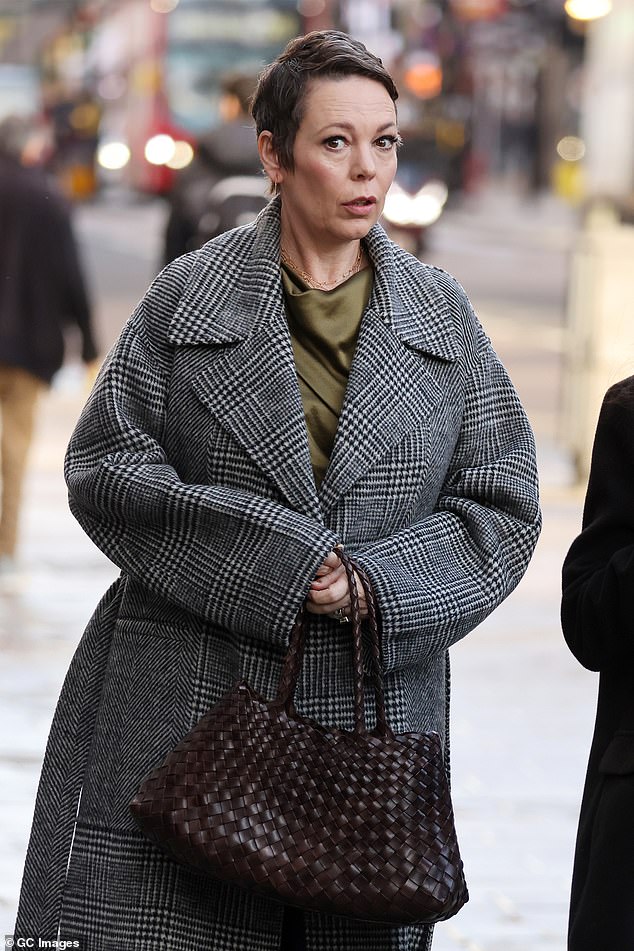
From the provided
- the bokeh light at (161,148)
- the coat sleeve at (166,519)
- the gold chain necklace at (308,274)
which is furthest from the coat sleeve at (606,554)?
the bokeh light at (161,148)

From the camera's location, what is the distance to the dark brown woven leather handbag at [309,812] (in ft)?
8.56

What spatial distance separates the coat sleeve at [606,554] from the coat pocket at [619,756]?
0.12 metres

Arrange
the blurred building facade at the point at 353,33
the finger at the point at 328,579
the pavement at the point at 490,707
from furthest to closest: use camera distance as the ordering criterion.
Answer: the blurred building facade at the point at 353,33 < the pavement at the point at 490,707 < the finger at the point at 328,579

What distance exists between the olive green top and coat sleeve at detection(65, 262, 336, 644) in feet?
0.60

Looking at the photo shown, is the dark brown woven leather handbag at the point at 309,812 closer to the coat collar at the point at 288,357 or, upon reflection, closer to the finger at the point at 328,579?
the finger at the point at 328,579

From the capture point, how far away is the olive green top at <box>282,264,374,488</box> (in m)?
3.00

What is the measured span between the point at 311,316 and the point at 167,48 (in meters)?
32.2

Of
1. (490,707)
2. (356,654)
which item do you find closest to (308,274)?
(356,654)

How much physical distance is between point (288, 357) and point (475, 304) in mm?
19560

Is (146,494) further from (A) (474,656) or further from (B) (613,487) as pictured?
(A) (474,656)

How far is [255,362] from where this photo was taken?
2994mm

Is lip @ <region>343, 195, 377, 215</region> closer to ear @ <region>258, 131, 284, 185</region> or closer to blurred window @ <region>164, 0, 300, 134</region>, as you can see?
ear @ <region>258, 131, 284, 185</region>

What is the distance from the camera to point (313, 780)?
2.68m

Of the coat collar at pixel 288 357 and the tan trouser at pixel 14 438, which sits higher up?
the tan trouser at pixel 14 438
